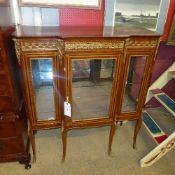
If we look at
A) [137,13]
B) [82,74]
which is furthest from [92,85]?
[137,13]

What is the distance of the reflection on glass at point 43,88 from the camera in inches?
55.6

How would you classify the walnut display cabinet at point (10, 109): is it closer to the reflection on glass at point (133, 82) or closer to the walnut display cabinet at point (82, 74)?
the walnut display cabinet at point (82, 74)

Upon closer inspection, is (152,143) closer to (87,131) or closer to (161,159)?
(161,159)

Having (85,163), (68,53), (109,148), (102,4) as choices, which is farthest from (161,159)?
(102,4)

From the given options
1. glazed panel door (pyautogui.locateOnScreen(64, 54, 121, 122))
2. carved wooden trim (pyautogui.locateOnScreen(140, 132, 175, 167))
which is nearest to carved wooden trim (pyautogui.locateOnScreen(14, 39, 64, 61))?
glazed panel door (pyautogui.locateOnScreen(64, 54, 121, 122))

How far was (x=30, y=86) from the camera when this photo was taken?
144 centimetres

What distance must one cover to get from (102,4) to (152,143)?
5.26 ft

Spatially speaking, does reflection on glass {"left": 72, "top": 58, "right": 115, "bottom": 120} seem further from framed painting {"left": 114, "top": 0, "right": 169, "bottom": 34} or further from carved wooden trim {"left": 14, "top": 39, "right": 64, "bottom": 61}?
framed painting {"left": 114, "top": 0, "right": 169, "bottom": 34}

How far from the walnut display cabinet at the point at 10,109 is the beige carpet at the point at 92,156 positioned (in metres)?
0.17

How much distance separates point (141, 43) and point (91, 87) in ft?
1.83

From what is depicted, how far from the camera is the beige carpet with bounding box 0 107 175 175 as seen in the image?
1.77 meters

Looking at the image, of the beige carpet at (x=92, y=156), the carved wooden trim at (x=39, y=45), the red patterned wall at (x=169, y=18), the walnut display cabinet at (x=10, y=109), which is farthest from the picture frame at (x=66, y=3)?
the beige carpet at (x=92, y=156)

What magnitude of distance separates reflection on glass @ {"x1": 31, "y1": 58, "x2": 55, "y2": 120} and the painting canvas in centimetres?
94

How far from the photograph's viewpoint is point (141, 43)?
1.45 metres
